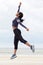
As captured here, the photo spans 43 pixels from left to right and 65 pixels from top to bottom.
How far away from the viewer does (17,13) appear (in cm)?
1636

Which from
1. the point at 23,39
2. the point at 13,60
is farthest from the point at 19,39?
the point at 13,60

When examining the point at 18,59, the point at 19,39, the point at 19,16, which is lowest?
the point at 18,59

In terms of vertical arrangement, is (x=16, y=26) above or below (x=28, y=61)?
above

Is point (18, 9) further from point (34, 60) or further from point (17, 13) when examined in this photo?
point (34, 60)

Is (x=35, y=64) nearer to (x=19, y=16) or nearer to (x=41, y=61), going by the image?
(x=41, y=61)

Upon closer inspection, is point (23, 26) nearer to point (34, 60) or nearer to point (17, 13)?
point (17, 13)

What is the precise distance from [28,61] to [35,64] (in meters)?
1.05

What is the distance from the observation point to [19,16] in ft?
53.7

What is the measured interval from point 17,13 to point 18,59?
2.70 metres

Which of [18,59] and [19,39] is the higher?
[19,39]

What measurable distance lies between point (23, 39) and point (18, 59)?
5.14 ft

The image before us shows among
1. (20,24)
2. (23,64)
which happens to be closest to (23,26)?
(20,24)

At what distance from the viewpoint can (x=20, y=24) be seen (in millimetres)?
16203

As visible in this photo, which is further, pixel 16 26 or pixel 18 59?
pixel 18 59
